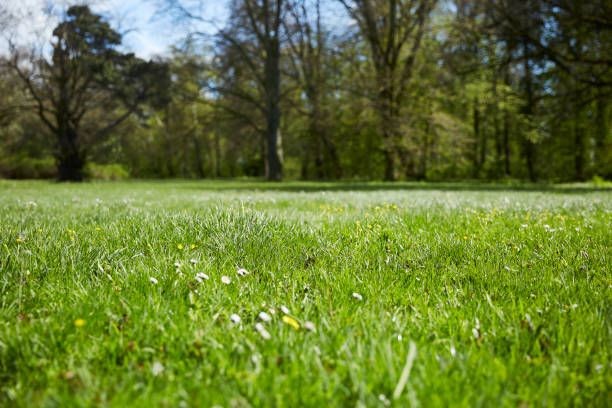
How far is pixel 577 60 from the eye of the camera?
15.6 m

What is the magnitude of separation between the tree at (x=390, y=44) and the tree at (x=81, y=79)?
15.5 meters

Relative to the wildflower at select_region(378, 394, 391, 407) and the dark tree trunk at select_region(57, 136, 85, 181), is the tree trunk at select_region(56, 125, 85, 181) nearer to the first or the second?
the dark tree trunk at select_region(57, 136, 85, 181)

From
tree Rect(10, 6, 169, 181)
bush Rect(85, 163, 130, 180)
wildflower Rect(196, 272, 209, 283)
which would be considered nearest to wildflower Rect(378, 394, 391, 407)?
wildflower Rect(196, 272, 209, 283)

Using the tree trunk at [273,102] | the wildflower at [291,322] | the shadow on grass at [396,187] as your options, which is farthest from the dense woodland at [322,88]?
the wildflower at [291,322]

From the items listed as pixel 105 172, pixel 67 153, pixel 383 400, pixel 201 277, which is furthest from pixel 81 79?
pixel 383 400

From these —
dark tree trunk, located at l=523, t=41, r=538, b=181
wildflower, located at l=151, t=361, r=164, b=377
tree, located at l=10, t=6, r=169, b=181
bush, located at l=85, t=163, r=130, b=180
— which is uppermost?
tree, located at l=10, t=6, r=169, b=181

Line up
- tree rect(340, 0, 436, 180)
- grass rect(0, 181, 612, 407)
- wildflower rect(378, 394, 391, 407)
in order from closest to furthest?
wildflower rect(378, 394, 391, 407), grass rect(0, 181, 612, 407), tree rect(340, 0, 436, 180)

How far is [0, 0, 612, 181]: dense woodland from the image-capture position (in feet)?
68.8

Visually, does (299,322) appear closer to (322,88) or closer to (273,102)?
(273,102)

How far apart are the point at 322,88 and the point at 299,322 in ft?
96.8

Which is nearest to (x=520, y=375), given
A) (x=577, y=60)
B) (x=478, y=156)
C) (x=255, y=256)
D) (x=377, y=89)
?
(x=255, y=256)

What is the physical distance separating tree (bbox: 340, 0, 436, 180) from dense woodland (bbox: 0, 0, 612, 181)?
9cm

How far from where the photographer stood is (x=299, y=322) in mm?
1926

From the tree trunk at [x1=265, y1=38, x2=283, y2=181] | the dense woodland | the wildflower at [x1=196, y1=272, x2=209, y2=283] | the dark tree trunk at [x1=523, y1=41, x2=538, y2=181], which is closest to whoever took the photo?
the wildflower at [x1=196, y1=272, x2=209, y2=283]
